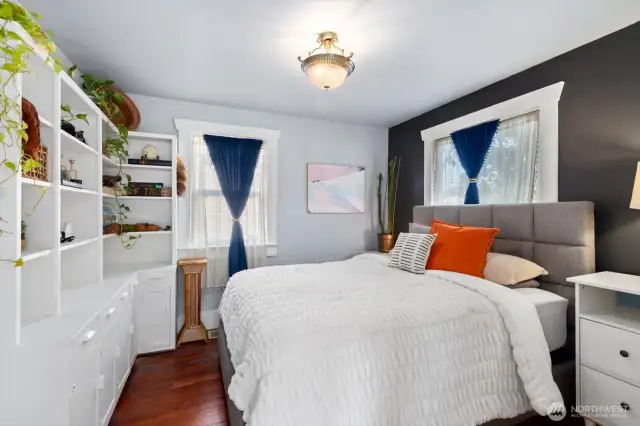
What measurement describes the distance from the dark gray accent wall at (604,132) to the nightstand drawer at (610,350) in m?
0.55

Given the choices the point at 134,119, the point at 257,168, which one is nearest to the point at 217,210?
the point at 257,168

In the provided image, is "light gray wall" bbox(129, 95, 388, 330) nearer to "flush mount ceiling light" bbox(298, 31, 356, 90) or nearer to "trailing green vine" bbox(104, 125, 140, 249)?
"trailing green vine" bbox(104, 125, 140, 249)

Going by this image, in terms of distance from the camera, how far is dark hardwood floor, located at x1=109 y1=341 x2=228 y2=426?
6.10ft

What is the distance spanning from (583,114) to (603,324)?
58.1 inches

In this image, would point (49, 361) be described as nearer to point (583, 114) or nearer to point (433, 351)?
point (433, 351)

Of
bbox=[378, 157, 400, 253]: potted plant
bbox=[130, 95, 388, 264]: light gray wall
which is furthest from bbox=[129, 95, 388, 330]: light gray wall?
bbox=[378, 157, 400, 253]: potted plant

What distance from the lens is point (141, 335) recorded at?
2666 mm

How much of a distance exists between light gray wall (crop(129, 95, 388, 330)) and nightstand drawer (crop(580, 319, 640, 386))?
2576mm

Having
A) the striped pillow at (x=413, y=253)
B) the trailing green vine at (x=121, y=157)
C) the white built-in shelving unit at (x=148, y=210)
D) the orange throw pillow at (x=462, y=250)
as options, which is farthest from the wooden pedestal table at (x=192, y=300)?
the orange throw pillow at (x=462, y=250)

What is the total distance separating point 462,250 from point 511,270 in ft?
1.13

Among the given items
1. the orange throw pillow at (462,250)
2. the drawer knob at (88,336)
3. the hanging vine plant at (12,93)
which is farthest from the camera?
the orange throw pillow at (462,250)

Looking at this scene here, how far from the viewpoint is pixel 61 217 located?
86.3 inches

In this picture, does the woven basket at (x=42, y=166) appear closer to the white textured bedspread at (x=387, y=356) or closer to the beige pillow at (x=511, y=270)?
the white textured bedspread at (x=387, y=356)

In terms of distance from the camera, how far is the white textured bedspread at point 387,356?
1.23 m
